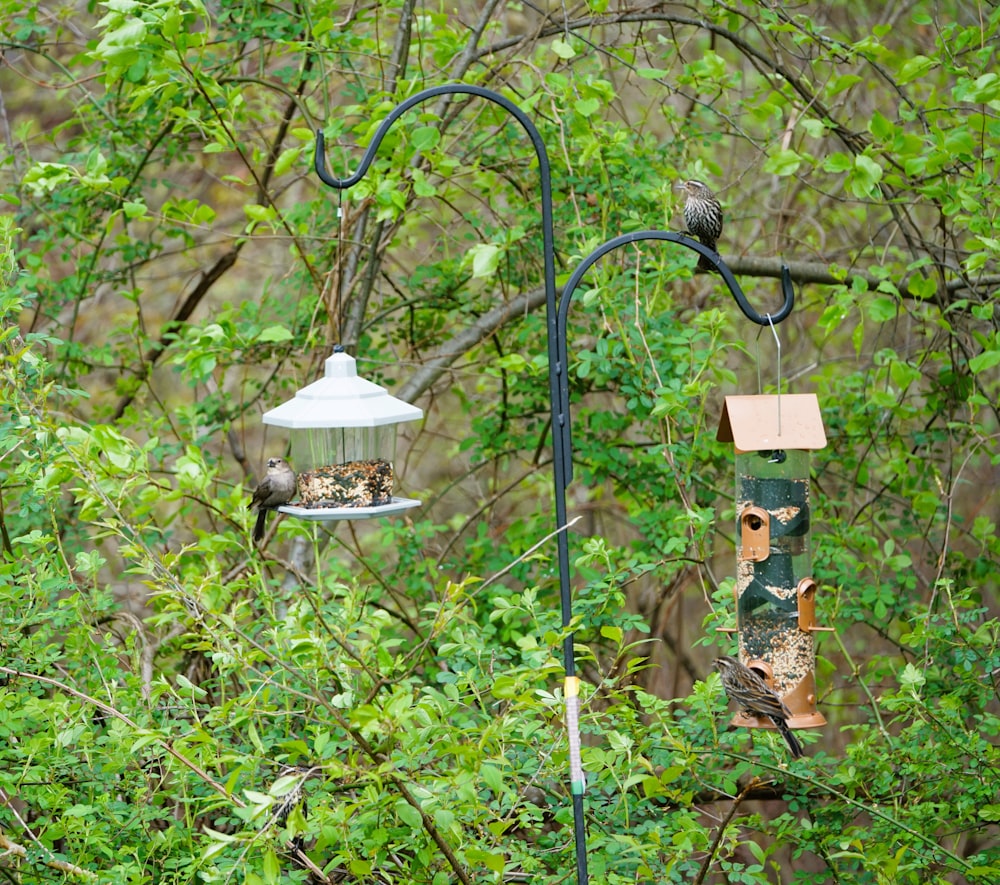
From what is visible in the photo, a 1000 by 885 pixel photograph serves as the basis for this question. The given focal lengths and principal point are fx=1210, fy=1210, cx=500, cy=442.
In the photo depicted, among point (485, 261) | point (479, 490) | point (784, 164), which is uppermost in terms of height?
point (784, 164)

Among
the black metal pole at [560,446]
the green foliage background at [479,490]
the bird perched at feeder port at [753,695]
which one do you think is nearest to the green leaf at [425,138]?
the green foliage background at [479,490]

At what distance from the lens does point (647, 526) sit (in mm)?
4430

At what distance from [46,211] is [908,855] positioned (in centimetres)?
405

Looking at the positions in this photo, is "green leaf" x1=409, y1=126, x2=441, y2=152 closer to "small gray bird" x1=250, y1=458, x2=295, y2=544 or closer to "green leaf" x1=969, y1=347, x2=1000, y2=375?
"small gray bird" x1=250, y1=458, x2=295, y2=544

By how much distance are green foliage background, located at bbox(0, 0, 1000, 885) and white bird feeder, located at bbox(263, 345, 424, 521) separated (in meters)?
0.24

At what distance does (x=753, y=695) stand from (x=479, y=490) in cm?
329

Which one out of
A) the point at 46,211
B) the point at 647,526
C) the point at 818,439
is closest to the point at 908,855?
the point at 818,439

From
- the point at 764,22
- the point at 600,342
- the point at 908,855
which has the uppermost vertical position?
the point at 764,22

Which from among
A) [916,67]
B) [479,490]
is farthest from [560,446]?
[479,490]

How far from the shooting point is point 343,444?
10.2 feet

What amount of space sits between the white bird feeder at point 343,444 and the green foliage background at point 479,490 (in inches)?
9.6

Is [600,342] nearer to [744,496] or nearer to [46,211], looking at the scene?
[744,496]

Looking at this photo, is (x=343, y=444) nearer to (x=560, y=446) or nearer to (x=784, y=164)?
(x=560, y=446)

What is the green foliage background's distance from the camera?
2.84 meters
